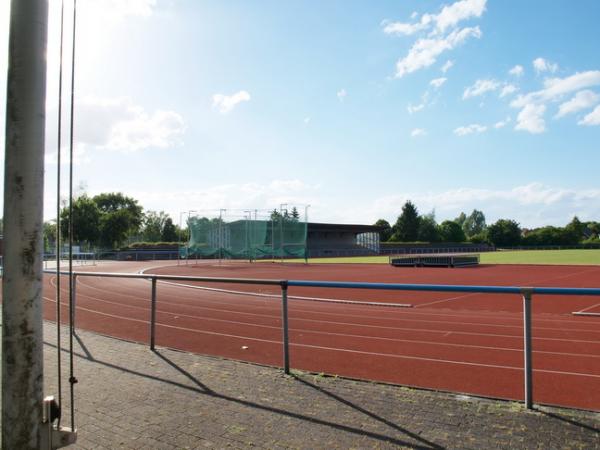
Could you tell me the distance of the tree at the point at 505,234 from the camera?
10738 centimetres

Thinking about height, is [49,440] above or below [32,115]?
below

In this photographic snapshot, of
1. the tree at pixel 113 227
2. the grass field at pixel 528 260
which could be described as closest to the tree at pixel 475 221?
the grass field at pixel 528 260

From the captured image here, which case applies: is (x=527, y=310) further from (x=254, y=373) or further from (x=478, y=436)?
(x=254, y=373)

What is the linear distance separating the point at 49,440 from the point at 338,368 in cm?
399

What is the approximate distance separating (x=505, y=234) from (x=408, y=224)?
24.2 meters

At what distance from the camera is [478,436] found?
3318mm

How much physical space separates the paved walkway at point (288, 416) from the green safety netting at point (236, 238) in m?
34.2

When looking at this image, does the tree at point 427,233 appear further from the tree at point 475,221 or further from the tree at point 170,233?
the tree at point 475,221

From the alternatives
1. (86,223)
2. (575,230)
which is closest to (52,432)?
(86,223)

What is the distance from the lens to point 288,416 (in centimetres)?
375

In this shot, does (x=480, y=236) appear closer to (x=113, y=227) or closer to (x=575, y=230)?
(x=575, y=230)

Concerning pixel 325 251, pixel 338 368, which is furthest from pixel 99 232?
pixel 338 368

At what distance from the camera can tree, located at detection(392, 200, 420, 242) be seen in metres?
104

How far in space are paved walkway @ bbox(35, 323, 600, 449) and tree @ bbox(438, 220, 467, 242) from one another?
111107mm
